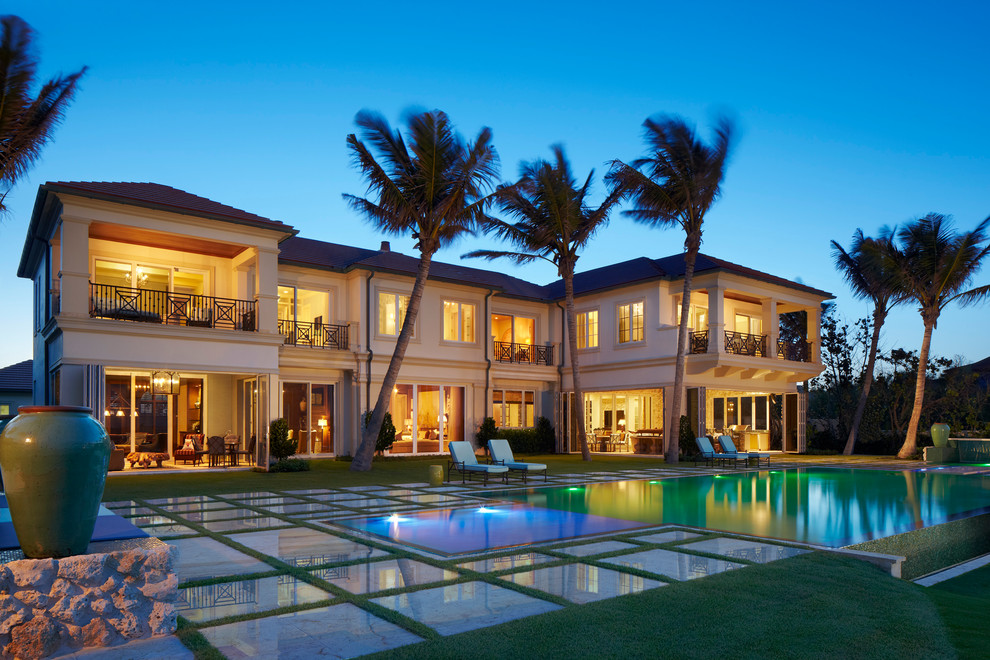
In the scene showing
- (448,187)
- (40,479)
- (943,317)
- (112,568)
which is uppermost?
(448,187)

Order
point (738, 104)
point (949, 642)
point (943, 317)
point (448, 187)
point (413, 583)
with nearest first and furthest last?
1. point (949, 642)
2. point (413, 583)
3. point (448, 187)
4. point (738, 104)
5. point (943, 317)

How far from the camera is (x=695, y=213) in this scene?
19859 millimetres

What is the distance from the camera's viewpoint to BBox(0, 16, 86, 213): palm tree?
11.8m

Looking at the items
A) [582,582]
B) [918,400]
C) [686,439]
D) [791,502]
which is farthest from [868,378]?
[582,582]

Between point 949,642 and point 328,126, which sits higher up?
point 328,126

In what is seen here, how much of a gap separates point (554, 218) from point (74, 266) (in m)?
11.9

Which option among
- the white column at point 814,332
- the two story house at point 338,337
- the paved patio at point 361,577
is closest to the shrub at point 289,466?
the two story house at point 338,337

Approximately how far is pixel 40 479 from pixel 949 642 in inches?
221

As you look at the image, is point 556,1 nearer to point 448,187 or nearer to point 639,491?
point 448,187

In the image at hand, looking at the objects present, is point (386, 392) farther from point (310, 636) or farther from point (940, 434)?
point (940, 434)

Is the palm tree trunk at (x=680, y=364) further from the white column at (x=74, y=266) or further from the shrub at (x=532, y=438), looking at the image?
the white column at (x=74, y=266)

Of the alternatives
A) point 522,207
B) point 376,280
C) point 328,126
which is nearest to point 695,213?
point 522,207

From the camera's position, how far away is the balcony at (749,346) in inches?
915

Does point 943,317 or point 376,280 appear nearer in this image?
point 376,280
